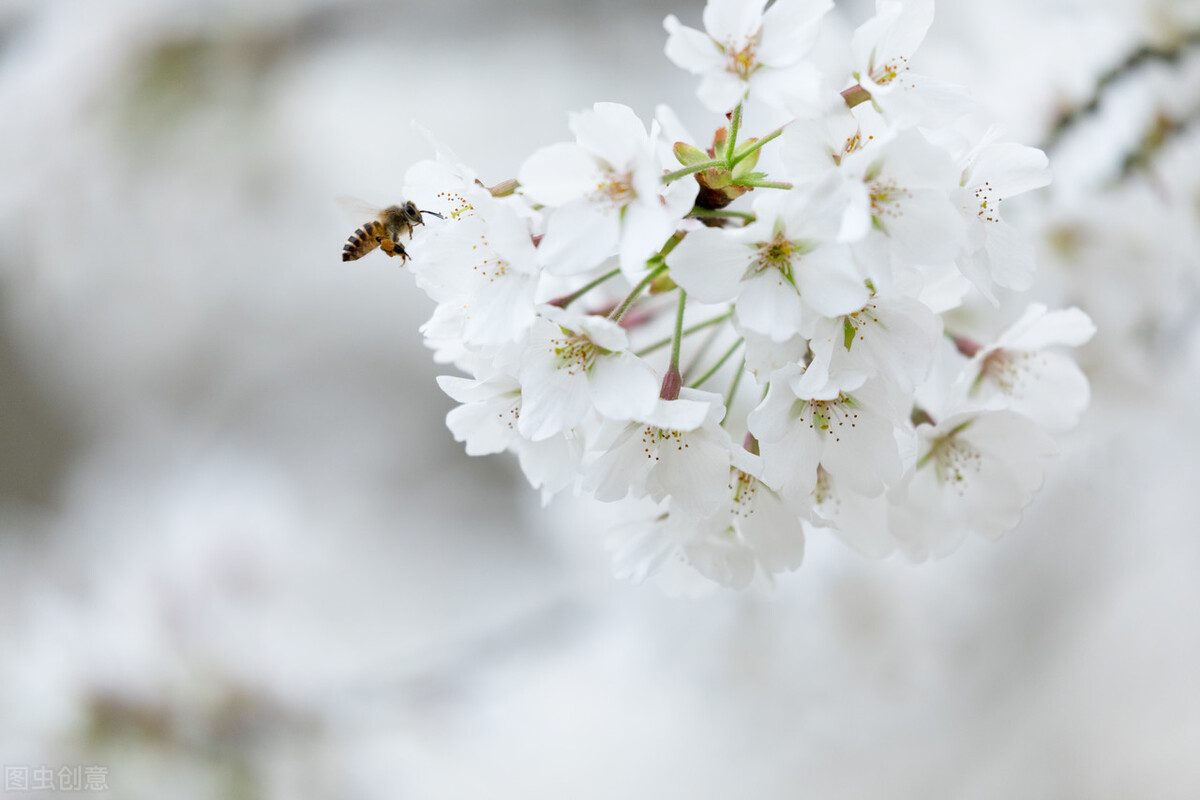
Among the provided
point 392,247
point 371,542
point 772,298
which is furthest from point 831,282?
point 371,542

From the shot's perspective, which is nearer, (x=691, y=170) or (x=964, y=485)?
(x=691, y=170)

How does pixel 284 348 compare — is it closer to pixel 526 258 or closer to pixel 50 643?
pixel 50 643

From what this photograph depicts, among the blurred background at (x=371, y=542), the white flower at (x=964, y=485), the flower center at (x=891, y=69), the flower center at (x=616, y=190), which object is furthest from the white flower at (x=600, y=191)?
the blurred background at (x=371, y=542)

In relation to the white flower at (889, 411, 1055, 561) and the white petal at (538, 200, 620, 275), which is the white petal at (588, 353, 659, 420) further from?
the white flower at (889, 411, 1055, 561)

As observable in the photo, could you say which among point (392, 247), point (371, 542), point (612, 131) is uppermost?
point (371, 542)

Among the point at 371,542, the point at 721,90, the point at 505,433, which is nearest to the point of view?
the point at 721,90

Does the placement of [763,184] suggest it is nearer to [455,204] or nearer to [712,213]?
[712,213]
